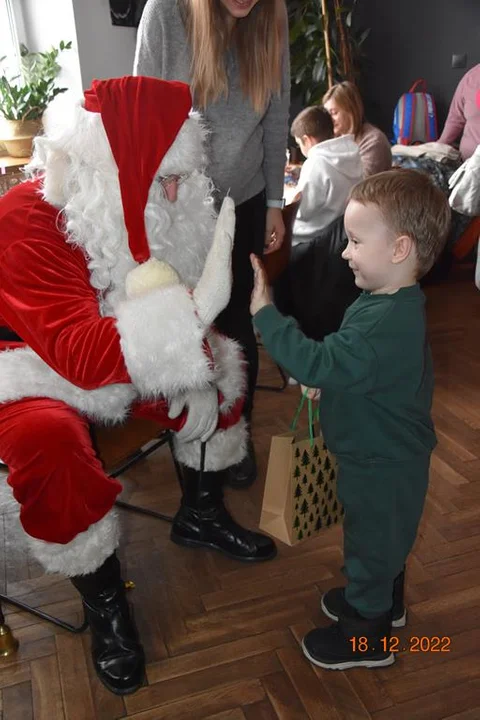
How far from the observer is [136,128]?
119cm

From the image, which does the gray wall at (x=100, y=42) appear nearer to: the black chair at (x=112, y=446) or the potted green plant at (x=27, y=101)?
the potted green plant at (x=27, y=101)

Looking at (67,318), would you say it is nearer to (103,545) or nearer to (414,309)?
(103,545)

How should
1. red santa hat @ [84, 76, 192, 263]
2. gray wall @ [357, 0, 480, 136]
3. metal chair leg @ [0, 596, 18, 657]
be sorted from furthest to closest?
gray wall @ [357, 0, 480, 136] < metal chair leg @ [0, 596, 18, 657] < red santa hat @ [84, 76, 192, 263]

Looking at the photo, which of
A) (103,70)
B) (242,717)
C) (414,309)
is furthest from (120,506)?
(103,70)

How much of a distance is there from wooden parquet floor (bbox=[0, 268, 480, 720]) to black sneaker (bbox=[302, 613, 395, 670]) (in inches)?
1.0

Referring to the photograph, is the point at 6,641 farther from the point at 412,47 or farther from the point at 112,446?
the point at 412,47

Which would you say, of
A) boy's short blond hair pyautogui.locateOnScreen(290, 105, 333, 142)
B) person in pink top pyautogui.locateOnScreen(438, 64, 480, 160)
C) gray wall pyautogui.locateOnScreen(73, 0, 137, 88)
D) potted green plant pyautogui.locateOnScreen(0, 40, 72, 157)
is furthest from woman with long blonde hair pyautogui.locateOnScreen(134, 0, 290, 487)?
person in pink top pyautogui.locateOnScreen(438, 64, 480, 160)

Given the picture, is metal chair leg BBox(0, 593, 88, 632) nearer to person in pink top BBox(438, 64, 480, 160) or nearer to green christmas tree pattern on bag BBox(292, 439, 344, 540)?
green christmas tree pattern on bag BBox(292, 439, 344, 540)

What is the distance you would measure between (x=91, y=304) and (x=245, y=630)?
0.85 m

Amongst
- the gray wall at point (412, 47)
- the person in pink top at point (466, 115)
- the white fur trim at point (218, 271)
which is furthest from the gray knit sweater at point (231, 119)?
the gray wall at point (412, 47)

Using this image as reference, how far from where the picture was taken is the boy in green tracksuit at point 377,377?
42.1 inches

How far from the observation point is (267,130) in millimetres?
1769

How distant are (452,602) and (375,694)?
0.35 meters

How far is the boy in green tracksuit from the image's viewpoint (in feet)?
3.51
